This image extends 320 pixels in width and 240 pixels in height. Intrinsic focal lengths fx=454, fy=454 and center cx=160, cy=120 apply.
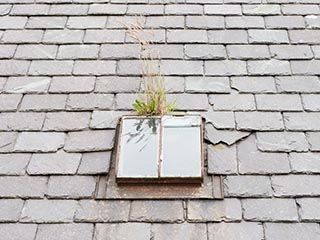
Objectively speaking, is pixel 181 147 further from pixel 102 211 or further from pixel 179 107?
pixel 102 211

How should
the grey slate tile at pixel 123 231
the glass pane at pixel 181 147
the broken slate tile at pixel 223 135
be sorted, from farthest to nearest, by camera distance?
the broken slate tile at pixel 223 135 < the glass pane at pixel 181 147 < the grey slate tile at pixel 123 231

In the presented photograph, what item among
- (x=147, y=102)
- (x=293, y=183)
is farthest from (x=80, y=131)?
(x=293, y=183)

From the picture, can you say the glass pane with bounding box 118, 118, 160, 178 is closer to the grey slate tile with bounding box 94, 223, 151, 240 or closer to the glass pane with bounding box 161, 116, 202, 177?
the glass pane with bounding box 161, 116, 202, 177

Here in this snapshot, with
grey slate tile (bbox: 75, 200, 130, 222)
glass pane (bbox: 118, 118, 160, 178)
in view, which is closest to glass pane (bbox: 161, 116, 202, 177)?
glass pane (bbox: 118, 118, 160, 178)

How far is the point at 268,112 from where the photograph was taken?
210cm

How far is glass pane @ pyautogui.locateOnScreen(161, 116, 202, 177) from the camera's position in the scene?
188cm

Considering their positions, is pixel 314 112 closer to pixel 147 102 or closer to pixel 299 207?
pixel 299 207

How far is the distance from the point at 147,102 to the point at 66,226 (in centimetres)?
66

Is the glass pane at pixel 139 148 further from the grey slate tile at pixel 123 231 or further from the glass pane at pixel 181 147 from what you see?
the grey slate tile at pixel 123 231

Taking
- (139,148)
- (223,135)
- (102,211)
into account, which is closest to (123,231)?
(102,211)

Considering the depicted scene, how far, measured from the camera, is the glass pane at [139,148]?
189 cm

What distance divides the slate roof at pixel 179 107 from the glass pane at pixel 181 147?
75 mm

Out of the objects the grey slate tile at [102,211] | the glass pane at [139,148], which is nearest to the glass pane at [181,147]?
the glass pane at [139,148]

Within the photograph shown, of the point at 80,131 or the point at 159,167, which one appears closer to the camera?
the point at 159,167
